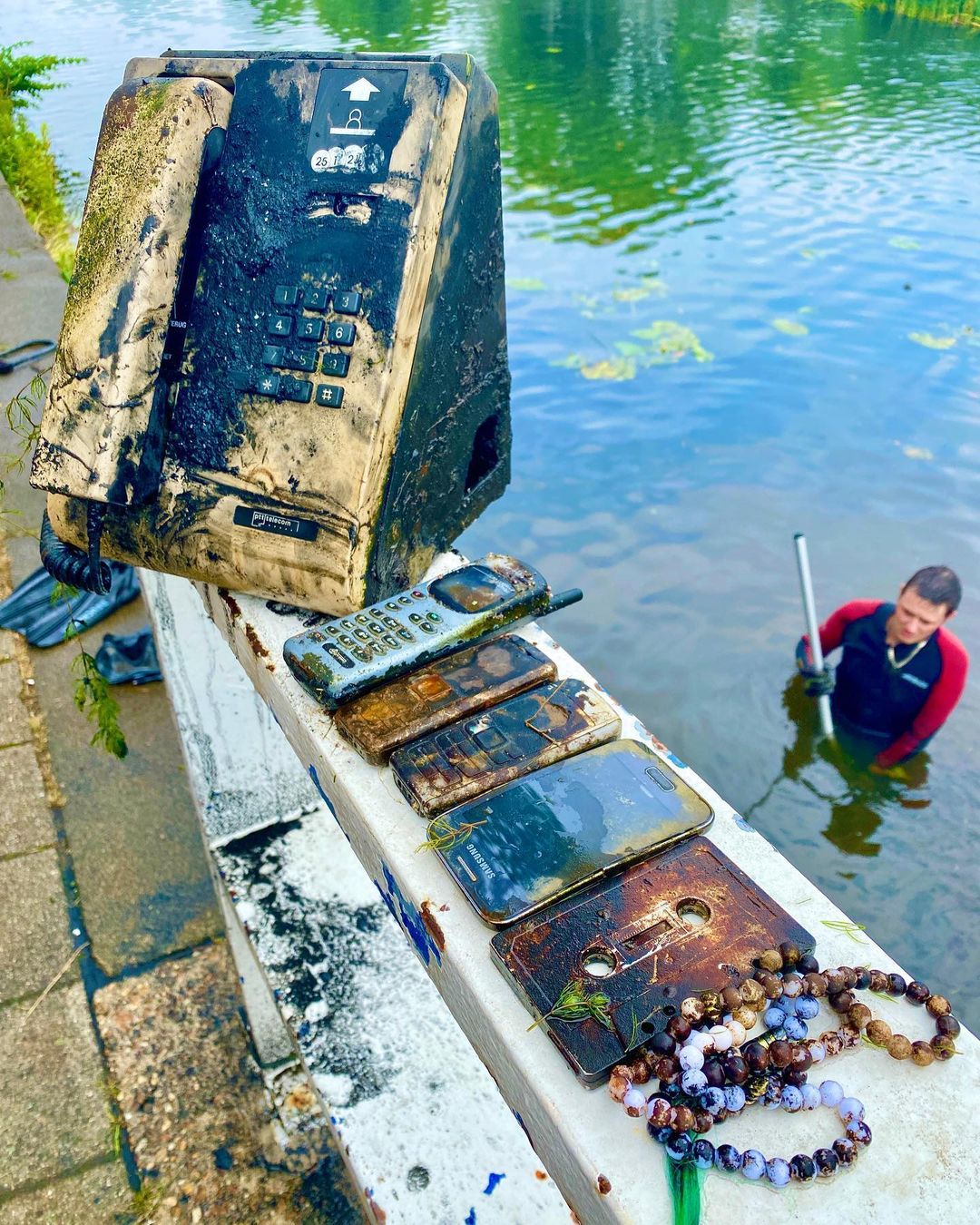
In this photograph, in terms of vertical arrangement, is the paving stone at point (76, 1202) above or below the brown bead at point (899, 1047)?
below

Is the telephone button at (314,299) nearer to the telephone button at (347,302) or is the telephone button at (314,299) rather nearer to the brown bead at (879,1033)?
the telephone button at (347,302)

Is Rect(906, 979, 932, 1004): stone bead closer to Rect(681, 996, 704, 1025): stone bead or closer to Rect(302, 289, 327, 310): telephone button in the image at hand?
Rect(681, 996, 704, 1025): stone bead

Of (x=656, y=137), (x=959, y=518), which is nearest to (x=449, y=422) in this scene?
(x=959, y=518)

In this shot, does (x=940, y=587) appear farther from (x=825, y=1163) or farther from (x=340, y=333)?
(x=825, y=1163)

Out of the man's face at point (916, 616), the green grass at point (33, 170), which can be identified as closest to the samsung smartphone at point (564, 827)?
the man's face at point (916, 616)

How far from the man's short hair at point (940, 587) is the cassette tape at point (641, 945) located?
2.50 m

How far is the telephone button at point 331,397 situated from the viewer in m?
1.18

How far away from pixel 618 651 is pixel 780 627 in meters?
0.73

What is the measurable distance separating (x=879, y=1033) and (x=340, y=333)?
3.14 feet

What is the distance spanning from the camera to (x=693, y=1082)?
2.19 ft

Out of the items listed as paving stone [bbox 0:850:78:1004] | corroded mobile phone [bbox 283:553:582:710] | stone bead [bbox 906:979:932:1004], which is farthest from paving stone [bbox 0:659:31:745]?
stone bead [bbox 906:979:932:1004]

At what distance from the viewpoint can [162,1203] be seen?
155 centimetres

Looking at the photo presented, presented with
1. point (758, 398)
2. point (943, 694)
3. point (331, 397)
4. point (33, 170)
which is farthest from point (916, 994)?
point (33, 170)

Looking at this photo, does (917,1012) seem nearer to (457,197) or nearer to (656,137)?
(457,197)
